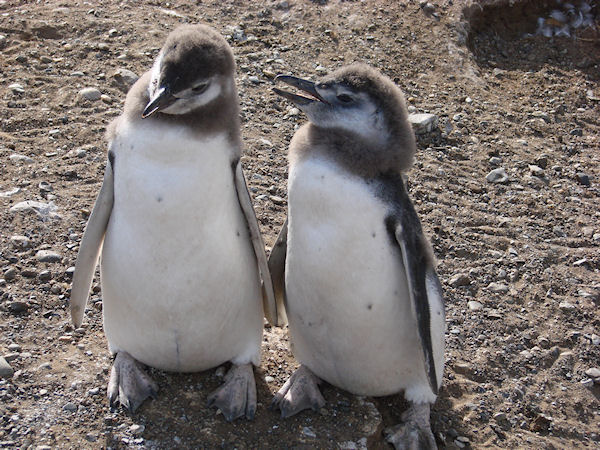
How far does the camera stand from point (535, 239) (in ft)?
15.7

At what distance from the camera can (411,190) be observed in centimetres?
503

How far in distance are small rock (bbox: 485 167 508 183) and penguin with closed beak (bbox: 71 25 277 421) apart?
248 cm

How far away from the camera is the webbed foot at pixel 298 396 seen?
321 cm

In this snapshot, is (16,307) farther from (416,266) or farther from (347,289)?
(416,266)

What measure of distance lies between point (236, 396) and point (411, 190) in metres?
2.29

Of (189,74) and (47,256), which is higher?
(189,74)

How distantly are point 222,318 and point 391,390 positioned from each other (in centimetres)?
80

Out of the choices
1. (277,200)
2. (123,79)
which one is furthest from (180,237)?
(123,79)

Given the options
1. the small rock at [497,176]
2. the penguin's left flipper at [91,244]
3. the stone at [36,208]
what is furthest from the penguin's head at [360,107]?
the small rock at [497,176]

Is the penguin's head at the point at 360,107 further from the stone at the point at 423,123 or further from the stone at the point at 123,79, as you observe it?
the stone at the point at 123,79

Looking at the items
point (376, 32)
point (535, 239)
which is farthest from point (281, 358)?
point (376, 32)

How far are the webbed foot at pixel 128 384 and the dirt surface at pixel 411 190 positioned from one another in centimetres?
5

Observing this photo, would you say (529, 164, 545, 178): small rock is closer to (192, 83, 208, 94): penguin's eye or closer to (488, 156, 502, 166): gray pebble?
(488, 156, 502, 166): gray pebble

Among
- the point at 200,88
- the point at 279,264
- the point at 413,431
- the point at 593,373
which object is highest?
the point at 200,88
